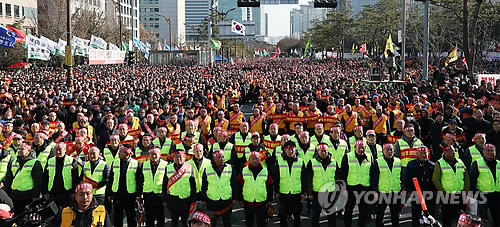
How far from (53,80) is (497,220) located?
29.7 metres

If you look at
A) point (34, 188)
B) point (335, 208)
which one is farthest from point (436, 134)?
point (34, 188)

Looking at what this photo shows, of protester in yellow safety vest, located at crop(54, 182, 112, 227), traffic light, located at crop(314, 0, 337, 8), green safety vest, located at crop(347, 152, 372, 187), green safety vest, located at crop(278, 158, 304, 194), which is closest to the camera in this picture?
protester in yellow safety vest, located at crop(54, 182, 112, 227)

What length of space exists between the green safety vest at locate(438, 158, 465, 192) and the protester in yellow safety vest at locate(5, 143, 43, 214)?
6154 mm

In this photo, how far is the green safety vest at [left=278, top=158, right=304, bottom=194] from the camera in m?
8.09

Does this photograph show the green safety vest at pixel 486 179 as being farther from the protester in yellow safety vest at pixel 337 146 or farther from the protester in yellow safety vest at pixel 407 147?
the protester in yellow safety vest at pixel 337 146

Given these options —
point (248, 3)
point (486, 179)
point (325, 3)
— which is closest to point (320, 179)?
point (486, 179)

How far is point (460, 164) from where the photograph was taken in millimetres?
8008

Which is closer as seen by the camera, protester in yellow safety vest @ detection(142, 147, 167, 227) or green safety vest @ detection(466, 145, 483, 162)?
protester in yellow safety vest @ detection(142, 147, 167, 227)

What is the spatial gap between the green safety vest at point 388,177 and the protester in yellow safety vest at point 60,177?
15.3 feet

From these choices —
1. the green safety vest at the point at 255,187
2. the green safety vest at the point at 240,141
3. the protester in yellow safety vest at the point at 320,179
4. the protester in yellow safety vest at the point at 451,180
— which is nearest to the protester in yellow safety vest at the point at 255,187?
the green safety vest at the point at 255,187

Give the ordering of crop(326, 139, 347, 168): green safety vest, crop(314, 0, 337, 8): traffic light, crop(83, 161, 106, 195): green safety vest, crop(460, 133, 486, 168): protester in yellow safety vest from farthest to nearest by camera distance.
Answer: crop(314, 0, 337, 8): traffic light < crop(326, 139, 347, 168): green safety vest < crop(460, 133, 486, 168): protester in yellow safety vest < crop(83, 161, 106, 195): green safety vest

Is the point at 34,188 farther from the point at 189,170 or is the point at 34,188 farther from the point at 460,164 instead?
the point at 460,164

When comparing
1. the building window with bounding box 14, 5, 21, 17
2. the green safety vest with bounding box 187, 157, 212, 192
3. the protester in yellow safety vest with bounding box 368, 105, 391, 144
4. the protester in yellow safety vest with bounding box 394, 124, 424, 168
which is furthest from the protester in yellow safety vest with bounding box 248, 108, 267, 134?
the building window with bounding box 14, 5, 21, 17

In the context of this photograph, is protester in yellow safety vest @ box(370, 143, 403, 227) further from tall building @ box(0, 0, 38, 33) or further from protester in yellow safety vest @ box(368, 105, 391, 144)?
tall building @ box(0, 0, 38, 33)
